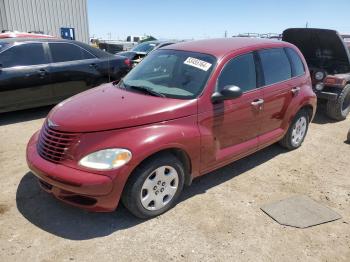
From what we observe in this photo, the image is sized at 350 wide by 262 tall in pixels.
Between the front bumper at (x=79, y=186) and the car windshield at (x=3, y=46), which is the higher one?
the car windshield at (x=3, y=46)

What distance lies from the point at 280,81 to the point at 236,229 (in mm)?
2247

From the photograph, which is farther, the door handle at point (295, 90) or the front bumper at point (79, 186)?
the door handle at point (295, 90)

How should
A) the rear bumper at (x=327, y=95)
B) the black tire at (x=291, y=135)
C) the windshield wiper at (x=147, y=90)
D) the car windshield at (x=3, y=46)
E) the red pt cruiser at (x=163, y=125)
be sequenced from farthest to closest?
the rear bumper at (x=327, y=95) → the car windshield at (x=3, y=46) → the black tire at (x=291, y=135) → the windshield wiper at (x=147, y=90) → the red pt cruiser at (x=163, y=125)

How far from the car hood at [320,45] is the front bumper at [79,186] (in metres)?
6.11

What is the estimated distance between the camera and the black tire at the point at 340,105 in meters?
7.12

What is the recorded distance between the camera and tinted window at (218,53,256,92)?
388 centimetres

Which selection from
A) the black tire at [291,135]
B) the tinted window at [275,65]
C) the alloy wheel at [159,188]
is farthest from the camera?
the black tire at [291,135]

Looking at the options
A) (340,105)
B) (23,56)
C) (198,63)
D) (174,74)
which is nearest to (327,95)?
(340,105)

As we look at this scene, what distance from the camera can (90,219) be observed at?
3.46 metres

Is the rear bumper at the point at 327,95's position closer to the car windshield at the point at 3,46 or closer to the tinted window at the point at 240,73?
the tinted window at the point at 240,73

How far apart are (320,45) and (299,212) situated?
507cm

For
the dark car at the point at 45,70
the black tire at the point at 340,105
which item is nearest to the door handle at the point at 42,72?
the dark car at the point at 45,70

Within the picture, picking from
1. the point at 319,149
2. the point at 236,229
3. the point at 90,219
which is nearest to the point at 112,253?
the point at 90,219

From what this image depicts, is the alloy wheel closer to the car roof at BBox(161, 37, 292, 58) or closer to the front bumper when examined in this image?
the front bumper
